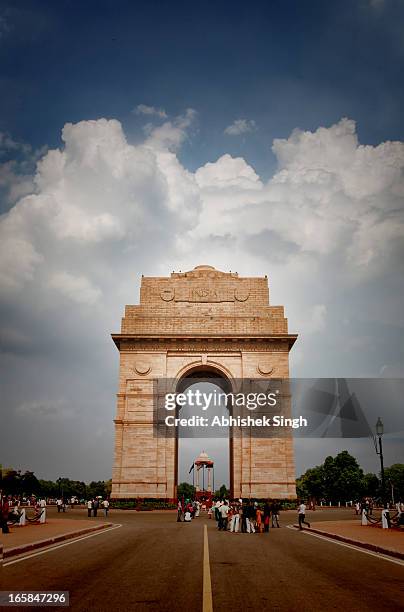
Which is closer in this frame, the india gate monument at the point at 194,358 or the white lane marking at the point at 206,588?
the white lane marking at the point at 206,588

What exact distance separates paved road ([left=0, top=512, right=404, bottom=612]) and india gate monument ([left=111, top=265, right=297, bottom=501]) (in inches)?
993

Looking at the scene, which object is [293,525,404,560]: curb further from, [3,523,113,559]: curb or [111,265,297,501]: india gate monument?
[111,265,297,501]: india gate monument

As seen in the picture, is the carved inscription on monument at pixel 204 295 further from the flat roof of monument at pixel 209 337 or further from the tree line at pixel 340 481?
the tree line at pixel 340 481

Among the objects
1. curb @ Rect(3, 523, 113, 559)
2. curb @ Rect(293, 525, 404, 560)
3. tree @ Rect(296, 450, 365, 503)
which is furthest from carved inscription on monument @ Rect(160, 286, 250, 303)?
tree @ Rect(296, 450, 365, 503)

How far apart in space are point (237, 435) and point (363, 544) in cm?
2622

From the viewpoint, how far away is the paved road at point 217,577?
7152 mm

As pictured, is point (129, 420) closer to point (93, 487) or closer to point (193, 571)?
point (193, 571)

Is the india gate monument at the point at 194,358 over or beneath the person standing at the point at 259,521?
over

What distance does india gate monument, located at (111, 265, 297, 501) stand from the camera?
39.3 metres

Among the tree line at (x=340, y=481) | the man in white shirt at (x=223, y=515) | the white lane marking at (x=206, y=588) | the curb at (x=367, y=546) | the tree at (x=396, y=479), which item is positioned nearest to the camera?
the white lane marking at (x=206, y=588)

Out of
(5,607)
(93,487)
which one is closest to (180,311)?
(5,607)

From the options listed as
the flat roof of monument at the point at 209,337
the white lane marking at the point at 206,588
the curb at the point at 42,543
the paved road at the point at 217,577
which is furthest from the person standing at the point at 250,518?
the flat roof of monument at the point at 209,337

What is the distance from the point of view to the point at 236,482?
3991 centimetres

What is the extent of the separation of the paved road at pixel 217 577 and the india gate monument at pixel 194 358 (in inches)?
993
